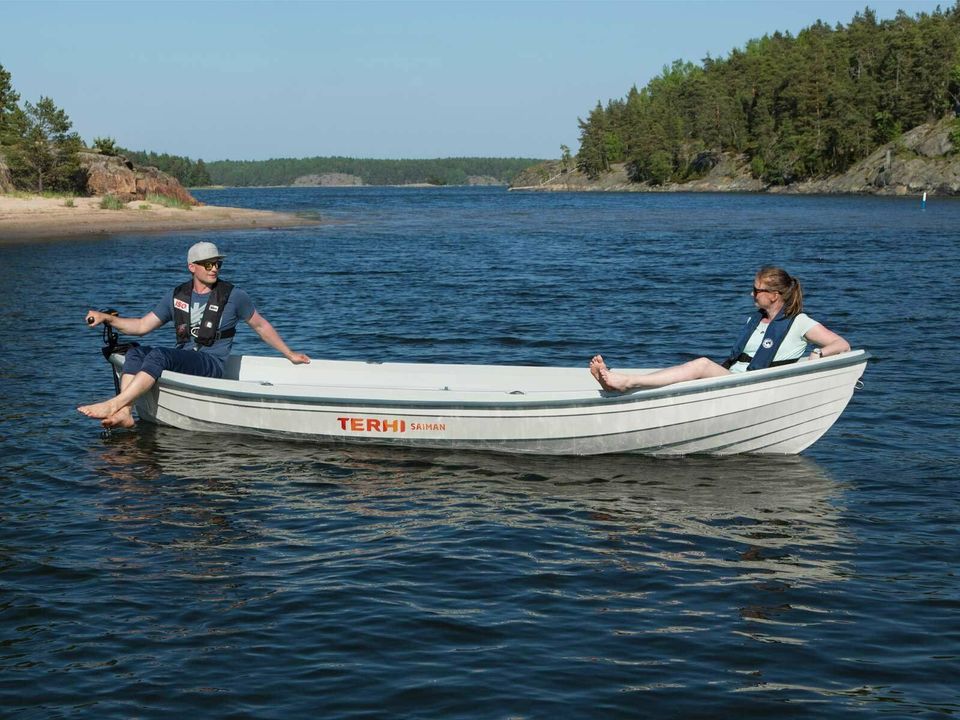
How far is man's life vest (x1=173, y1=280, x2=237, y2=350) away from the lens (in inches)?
453

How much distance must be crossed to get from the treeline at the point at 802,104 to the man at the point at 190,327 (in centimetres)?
11287

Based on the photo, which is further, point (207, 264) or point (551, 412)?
point (207, 264)

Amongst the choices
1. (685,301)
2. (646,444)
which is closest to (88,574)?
(646,444)

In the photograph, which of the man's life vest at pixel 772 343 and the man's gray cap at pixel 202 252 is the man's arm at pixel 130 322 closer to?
the man's gray cap at pixel 202 252

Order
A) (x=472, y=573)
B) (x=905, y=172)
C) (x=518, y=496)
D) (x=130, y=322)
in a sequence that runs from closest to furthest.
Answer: (x=472, y=573) < (x=518, y=496) < (x=130, y=322) < (x=905, y=172)

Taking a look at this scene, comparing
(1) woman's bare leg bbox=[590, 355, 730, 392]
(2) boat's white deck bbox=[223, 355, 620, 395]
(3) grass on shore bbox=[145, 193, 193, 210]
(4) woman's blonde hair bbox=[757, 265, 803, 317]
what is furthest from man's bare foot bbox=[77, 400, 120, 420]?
(3) grass on shore bbox=[145, 193, 193, 210]

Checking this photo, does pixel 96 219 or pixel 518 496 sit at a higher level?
pixel 96 219

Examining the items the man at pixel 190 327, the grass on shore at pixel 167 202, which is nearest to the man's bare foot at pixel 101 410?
the man at pixel 190 327

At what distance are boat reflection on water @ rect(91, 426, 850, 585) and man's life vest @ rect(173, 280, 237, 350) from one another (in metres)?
1.13

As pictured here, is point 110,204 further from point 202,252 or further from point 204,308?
point 202,252

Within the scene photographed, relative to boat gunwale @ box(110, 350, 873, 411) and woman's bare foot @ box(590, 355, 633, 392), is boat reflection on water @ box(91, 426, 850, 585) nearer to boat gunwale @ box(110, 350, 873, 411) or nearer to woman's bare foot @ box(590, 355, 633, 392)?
boat gunwale @ box(110, 350, 873, 411)

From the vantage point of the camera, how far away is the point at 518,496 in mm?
9773

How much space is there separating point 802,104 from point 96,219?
3855 inches

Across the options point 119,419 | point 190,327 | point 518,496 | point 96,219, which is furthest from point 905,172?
point 119,419
